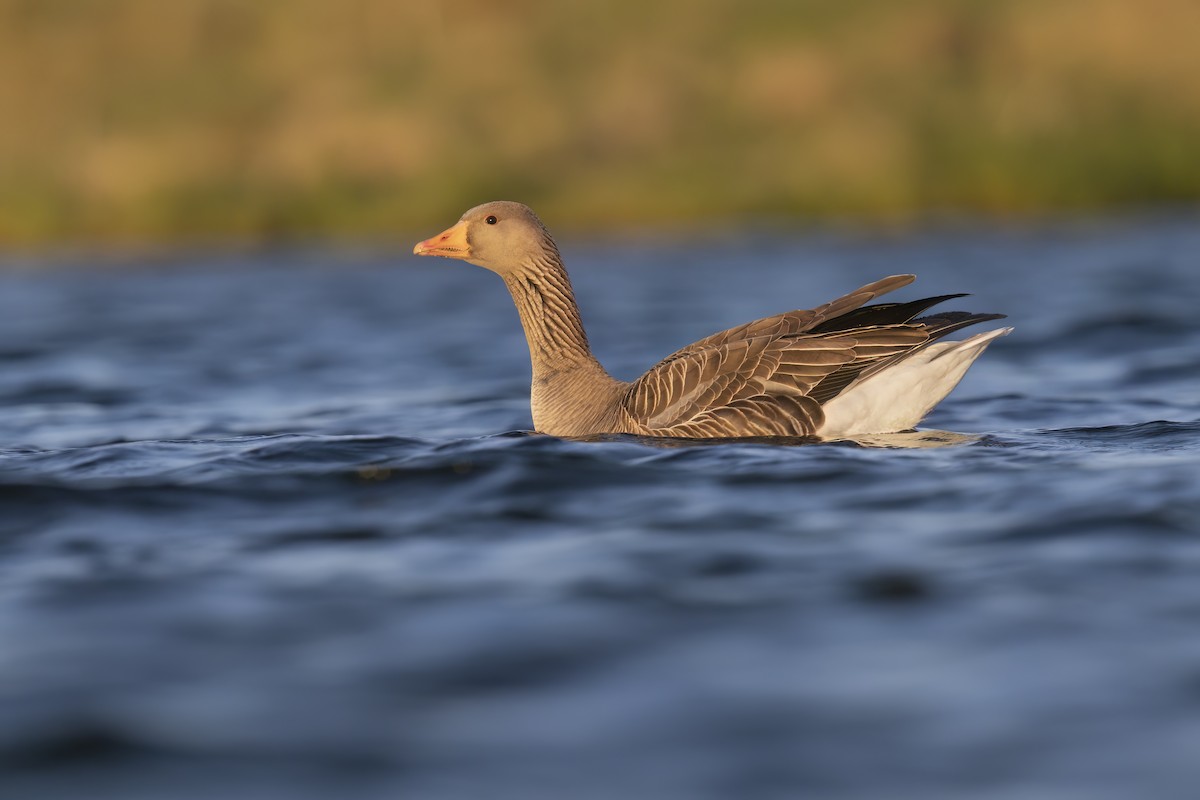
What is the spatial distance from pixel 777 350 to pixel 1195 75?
27872mm

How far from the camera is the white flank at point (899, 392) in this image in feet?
32.4

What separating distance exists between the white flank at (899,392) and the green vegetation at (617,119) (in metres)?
21.8

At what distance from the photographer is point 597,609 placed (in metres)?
6.03

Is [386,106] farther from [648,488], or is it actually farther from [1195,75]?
[648,488]

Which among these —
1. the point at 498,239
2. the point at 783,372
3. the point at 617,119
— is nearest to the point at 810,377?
the point at 783,372

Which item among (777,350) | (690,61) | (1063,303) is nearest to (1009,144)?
(690,61)

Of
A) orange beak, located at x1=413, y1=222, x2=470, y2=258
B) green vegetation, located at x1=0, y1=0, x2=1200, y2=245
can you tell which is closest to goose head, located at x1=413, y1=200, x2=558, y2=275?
orange beak, located at x1=413, y1=222, x2=470, y2=258

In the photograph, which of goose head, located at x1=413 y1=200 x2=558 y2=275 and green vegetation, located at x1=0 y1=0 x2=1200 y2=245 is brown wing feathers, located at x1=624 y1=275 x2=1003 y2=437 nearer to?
goose head, located at x1=413 y1=200 x2=558 y2=275

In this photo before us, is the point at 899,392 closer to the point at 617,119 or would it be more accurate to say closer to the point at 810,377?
the point at 810,377

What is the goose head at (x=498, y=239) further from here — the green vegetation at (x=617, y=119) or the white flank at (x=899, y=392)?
the green vegetation at (x=617, y=119)

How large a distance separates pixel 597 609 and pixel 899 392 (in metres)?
4.45

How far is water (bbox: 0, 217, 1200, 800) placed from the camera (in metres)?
4.57

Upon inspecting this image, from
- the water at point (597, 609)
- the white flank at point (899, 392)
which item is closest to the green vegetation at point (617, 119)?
the water at point (597, 609)

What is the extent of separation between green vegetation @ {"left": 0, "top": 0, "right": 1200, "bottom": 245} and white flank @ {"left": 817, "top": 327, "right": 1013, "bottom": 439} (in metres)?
21.8
